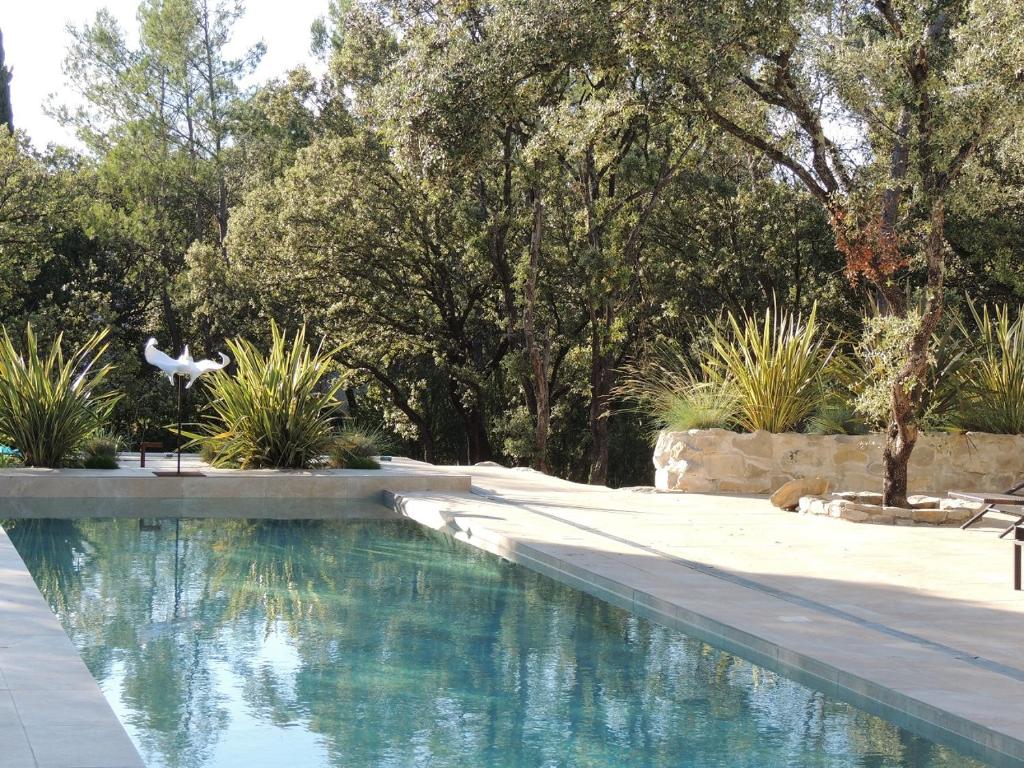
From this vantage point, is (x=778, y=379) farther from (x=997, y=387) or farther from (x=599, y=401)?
(x=599, y=401)

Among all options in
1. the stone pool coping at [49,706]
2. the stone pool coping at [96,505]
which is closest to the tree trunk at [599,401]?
the stone pool coping at [96,505]

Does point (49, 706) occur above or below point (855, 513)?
below

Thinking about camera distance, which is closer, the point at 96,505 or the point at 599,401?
the point at 96,505

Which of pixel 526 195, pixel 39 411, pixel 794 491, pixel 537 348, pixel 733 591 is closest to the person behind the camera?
pixel 733 591

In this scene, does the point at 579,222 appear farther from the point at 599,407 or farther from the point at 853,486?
the point at 853,486

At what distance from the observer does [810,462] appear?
39.9ft

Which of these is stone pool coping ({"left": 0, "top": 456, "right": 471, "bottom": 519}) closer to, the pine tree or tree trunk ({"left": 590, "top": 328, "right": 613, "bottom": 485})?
tree trunk ({"left": 590, "top": 328, "right": 613, "bottom": 485})

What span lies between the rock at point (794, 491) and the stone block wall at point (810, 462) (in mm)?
1090

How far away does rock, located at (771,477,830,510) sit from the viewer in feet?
35.4

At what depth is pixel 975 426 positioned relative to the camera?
1212 cm

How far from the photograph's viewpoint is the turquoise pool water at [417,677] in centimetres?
424

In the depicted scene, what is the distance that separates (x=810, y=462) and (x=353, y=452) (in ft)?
16.2

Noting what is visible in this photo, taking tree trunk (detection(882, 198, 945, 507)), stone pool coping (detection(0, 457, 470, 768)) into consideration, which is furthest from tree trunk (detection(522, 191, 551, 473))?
tree trunk (detection(882, 198, 945, 507))

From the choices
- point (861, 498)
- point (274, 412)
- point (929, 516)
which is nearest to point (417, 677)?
point (929, 516)
